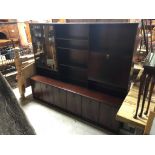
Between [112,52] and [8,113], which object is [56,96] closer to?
[112,52]

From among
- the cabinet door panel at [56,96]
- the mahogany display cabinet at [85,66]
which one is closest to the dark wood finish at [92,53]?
the mahogany display cabinet at [85,66]

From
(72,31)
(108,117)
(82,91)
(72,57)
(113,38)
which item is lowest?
(108,117)

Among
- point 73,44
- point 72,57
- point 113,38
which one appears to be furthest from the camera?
point 72,57

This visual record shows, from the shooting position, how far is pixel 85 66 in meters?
3.24

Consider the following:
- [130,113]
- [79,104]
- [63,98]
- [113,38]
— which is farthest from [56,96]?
[130,113]

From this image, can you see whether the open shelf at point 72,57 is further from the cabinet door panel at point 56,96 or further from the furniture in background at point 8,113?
the furniture in background at point 8,113

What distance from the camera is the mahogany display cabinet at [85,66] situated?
8.50 ft

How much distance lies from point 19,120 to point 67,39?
2961 millimetres

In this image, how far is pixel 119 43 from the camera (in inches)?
102

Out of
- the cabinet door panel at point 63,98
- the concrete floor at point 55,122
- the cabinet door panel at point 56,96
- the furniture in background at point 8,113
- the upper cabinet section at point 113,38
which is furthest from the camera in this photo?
the cabinet door panel at point 56,96

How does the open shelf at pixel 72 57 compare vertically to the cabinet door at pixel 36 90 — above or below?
above

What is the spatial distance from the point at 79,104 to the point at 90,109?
28cm
